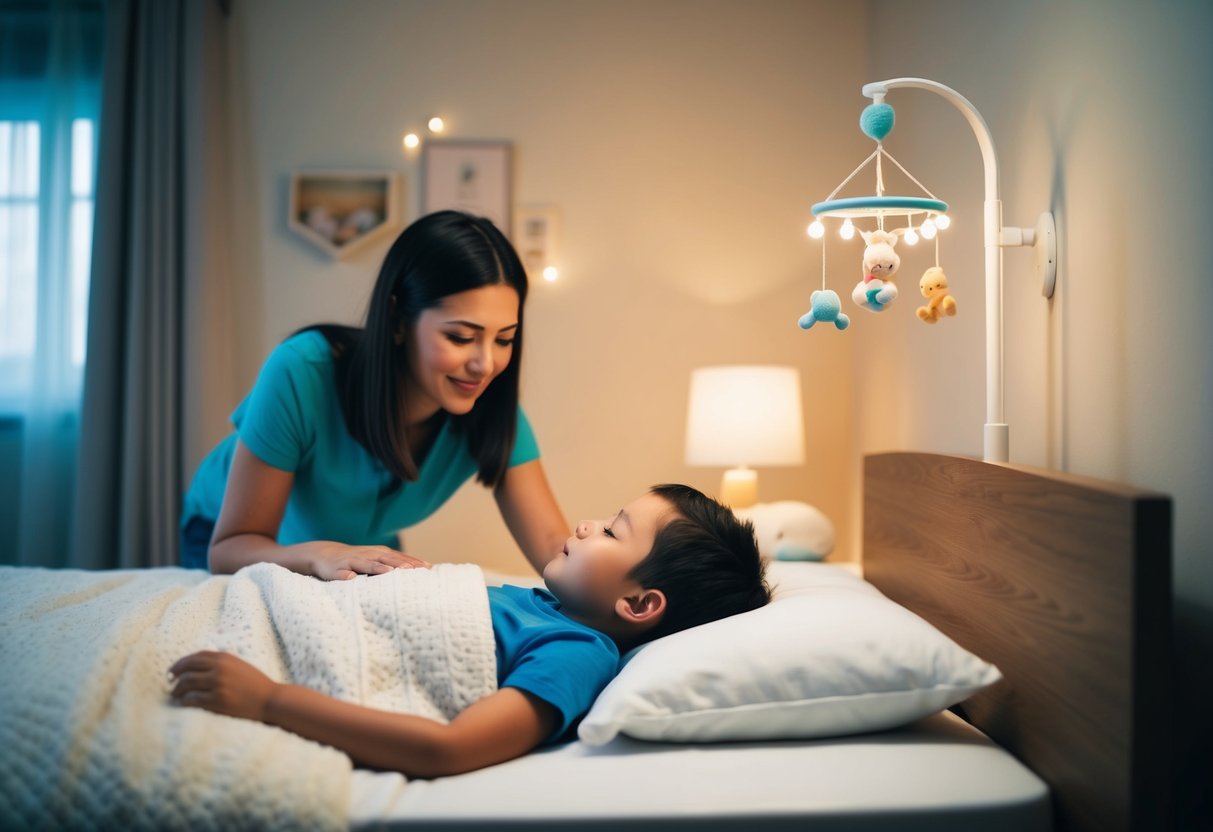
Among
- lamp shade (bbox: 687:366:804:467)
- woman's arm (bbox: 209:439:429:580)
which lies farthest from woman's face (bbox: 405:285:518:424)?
lamp shade (bbox: 687:366:804:467)

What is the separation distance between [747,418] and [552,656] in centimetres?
156

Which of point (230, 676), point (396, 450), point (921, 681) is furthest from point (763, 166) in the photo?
point (230, 676)

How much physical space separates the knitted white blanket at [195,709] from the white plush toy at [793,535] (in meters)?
1.17

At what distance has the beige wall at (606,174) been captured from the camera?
3.16 metres

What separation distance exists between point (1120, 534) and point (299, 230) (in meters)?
2.81

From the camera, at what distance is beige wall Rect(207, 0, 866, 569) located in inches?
125

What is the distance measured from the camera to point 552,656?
3.93ft

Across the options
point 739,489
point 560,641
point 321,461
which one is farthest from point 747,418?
point 560,641

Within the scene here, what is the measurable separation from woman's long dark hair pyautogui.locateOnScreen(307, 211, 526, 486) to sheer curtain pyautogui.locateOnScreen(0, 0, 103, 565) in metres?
1.86

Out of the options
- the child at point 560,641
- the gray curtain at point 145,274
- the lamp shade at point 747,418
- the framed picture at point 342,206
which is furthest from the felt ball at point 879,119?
the gray curtain at point 145,274

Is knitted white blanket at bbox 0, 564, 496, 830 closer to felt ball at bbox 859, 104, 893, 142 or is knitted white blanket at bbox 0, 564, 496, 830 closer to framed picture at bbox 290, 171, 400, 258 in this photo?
felt ball at bbox 859, 104, 893, 142

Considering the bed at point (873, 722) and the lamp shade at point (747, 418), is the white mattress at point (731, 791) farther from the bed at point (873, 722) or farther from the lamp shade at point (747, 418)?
the lamp shade at point (747, 418)

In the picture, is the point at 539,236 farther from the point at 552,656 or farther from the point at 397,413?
the point at 552,656

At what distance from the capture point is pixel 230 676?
1.06 m
